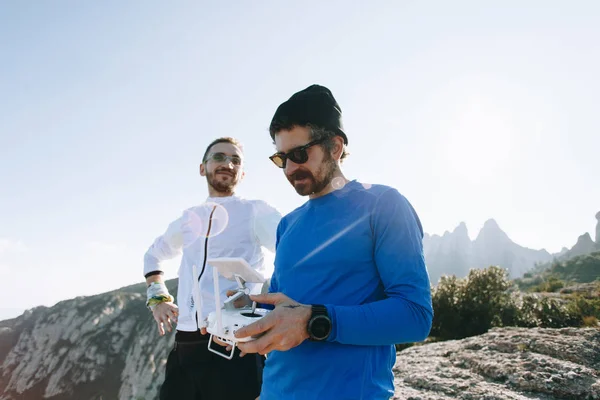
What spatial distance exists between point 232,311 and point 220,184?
2569mm

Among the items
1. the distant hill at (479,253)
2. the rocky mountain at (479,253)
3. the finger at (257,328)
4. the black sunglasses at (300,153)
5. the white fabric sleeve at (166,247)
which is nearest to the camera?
the finger at (257,328)

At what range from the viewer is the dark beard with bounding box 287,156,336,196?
209cm

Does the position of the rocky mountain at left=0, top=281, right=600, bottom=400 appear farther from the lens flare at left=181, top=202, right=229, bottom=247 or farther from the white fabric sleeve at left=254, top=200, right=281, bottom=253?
the lens flare at left=181, top=202, right=229, bottom=247

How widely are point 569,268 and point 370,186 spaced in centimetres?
8030

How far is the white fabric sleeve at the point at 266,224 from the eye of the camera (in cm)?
359

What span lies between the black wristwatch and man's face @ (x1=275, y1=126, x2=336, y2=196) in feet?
2.81

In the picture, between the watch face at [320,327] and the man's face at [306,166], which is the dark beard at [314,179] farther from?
the watch face at [320,327]

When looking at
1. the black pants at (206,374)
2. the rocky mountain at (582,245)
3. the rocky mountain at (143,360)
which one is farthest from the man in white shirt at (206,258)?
the rocky mountain at (582,245)

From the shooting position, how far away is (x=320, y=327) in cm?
141

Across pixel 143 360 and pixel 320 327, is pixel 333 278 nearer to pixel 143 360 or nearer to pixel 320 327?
pixel 320 327

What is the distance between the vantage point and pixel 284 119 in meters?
2.11

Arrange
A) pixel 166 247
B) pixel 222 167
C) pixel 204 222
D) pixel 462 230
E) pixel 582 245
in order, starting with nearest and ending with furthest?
pixel 204 222 → pixel 222 167 → pixel 166 247 → pixel 582 245 → pixel 462 230

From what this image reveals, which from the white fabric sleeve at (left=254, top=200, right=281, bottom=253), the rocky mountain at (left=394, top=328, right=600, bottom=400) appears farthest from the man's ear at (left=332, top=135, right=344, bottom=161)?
the rocky mountain at (left=394, top=328, right=600, bottom=400)

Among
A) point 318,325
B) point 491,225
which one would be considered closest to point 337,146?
point 318,325
